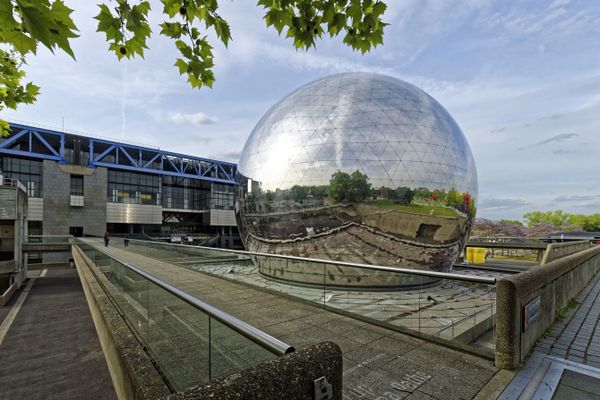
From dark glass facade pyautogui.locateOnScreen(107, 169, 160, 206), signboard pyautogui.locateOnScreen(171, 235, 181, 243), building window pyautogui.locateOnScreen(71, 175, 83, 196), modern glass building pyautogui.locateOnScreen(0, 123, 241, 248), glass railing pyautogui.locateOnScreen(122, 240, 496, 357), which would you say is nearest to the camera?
glass railing pyautogui.locateOnScreen(122, 240, 496, 357)

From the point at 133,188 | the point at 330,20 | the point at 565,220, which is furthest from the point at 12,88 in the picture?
the point at 565,220

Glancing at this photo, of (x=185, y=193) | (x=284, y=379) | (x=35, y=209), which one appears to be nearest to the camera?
(x=284, y=379)

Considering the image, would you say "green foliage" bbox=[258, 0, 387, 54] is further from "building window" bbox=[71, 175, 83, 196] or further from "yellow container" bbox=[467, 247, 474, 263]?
"building window" bbox=[71, 175, 83, 196]

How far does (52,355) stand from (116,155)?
1703 inches

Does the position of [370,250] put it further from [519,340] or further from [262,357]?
[262,357]

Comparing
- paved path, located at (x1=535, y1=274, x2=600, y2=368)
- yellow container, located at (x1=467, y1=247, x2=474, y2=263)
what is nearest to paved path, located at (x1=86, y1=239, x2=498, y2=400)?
paved path, located at (x1=535, y1=274, x2=600, y2=368)

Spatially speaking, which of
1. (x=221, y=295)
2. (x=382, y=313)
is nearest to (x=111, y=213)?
(x=221, y=295)

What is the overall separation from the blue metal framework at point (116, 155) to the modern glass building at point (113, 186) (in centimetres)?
11

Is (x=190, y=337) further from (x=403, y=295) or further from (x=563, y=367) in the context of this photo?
(x=563, y=367)

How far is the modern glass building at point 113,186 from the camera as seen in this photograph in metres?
43.4

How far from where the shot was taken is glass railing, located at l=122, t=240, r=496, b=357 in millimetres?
4207

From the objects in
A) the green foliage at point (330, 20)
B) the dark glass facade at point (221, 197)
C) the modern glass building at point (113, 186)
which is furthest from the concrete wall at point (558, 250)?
the dark glass facade at point (221, 197)

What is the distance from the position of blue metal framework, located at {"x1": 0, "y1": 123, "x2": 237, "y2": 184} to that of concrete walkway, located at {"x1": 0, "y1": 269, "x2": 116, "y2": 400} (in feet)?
93.3

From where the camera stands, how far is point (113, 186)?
50.2m
